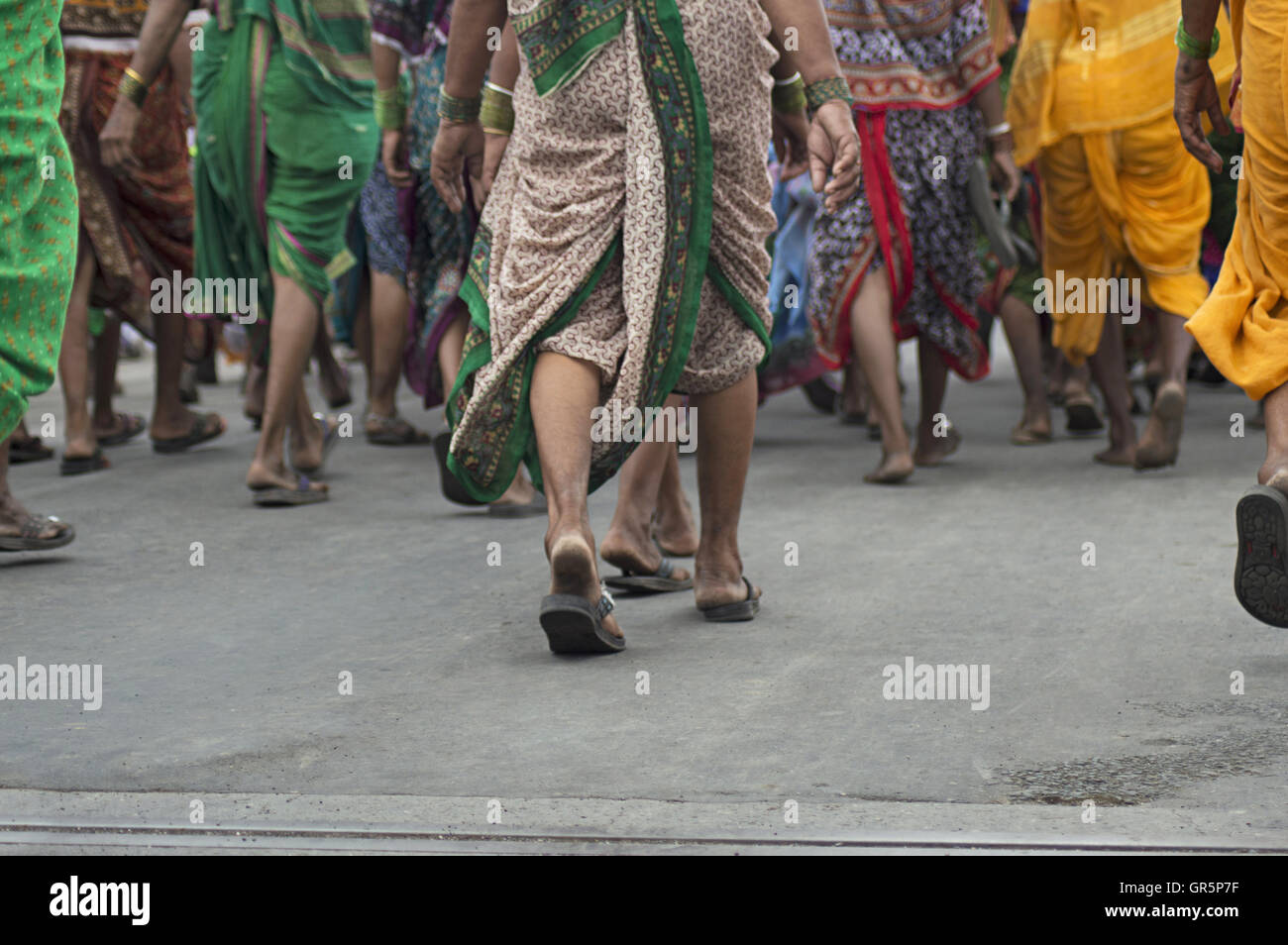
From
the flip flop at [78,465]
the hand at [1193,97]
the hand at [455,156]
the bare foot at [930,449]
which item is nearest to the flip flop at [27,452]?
the flip flop at [78,465]

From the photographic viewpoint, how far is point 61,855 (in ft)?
8.29

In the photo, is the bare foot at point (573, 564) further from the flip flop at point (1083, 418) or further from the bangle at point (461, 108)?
the flip flop at point (1083, 418)

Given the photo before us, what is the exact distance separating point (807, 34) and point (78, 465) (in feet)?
12.7

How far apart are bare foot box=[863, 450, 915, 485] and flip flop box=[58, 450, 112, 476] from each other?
2.95 meters

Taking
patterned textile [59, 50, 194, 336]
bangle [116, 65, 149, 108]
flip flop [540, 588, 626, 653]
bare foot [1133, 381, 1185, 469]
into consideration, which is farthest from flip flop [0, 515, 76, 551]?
bare foot [1133, 381, 1185, 469]

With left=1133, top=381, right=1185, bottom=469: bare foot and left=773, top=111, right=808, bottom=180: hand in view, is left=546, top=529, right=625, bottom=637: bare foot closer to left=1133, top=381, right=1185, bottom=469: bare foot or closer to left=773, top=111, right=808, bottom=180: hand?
left=773, top=111, right=808, bottom=180: hand

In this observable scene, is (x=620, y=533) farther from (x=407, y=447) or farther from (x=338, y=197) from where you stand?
(x=407, y=447)

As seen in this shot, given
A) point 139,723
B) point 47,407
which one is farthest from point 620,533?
point 47,407

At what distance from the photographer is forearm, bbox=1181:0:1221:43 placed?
3.80 meters

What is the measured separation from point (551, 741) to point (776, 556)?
1.95 m

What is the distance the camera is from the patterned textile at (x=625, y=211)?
150 inches

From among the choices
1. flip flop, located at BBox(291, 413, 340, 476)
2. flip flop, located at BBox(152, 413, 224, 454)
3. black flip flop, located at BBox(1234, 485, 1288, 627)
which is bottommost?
flip flop, located at BBox(152, 413, 224, 454)

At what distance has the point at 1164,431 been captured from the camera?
6227mm

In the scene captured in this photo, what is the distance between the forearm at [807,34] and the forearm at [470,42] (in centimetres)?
61
